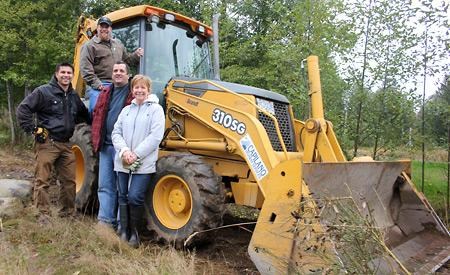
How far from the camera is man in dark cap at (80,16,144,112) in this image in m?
5.64

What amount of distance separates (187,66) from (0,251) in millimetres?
3195

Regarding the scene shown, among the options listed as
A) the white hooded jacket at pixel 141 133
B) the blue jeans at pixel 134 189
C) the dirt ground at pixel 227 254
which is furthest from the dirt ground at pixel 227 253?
the white hooded jacket at pixel 141 133

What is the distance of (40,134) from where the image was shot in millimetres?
5375

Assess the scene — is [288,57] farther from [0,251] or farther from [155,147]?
[0,251]

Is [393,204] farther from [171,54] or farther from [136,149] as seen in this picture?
[171,54]

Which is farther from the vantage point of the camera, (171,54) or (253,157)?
(171,54)

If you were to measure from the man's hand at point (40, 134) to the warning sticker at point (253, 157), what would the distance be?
7.72 ft

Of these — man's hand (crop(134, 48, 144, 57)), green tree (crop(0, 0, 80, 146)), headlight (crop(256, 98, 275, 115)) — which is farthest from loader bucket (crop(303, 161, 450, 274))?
green tree (crop(0, 0, 80, 146))

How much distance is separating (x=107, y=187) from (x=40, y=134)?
40.7 inches

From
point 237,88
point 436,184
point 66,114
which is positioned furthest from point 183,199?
point 436,184

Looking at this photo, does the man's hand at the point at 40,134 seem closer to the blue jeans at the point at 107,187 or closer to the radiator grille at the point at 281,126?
the blue jeans at the point at 107,187

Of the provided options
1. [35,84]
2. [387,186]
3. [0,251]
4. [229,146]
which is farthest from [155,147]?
[35,84]

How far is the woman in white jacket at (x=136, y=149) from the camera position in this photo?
184 inches

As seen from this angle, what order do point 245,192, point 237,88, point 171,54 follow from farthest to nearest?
point 171,54, point 237,88, point 245,192
